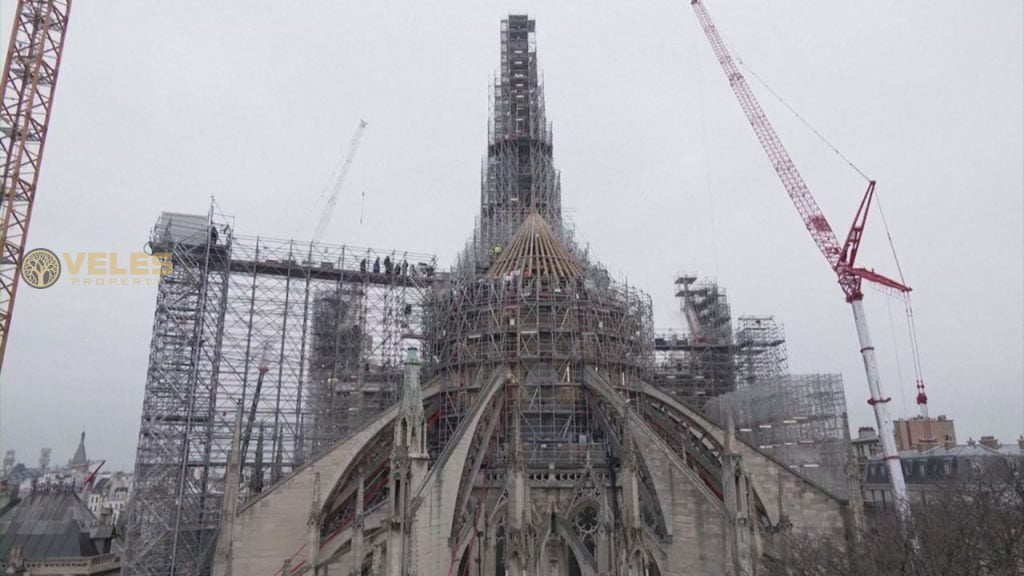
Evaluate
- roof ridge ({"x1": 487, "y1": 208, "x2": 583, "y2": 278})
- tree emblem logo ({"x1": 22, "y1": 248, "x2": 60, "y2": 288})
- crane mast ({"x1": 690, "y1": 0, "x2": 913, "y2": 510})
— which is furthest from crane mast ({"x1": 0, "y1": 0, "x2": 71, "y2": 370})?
crane mast ({"x1": 690, "y1": 0, "x2": 913, "y2": 510})

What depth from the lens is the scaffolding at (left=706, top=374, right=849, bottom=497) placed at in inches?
1475

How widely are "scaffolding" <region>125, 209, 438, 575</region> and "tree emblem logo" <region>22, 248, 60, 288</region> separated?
178 inches

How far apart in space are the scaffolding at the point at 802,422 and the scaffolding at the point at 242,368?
21706 millimetres

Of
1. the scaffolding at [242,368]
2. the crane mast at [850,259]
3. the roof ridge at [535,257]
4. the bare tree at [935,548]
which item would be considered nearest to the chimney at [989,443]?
the crane mast at [850,259]

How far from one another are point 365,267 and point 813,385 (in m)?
27.8

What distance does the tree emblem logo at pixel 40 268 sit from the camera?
1107 inches

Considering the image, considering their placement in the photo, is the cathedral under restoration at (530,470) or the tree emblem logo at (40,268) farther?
the tree emblem logo at (40,268)

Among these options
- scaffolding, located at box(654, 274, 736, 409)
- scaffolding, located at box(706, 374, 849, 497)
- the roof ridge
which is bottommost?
scaffolding, located at box(706, 374, 849, 497)

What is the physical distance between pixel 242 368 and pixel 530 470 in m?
15.2

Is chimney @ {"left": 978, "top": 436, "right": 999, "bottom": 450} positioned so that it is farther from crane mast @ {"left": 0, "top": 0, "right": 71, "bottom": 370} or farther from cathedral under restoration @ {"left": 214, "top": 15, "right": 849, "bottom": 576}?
crane mast @ {"left": 0, "top": 0, "right": 71, "bottom": 370}

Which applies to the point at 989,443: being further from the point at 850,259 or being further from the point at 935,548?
the point at 935,548

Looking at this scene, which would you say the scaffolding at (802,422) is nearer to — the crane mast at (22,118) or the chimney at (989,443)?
the chimney at (989,443)

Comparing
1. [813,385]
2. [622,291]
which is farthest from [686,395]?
[622,291]

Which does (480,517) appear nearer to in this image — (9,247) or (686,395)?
(9,247)
